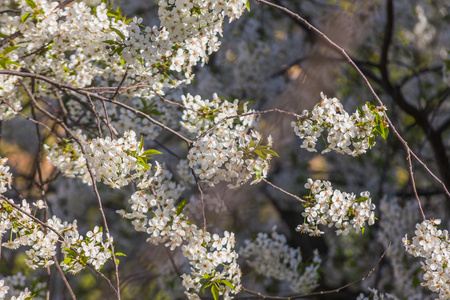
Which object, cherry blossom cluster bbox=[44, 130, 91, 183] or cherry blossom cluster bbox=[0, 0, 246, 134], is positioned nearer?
cherry blossom cluster bbox=[0, 0, 246, 134]

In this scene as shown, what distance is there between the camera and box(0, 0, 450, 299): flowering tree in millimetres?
2355

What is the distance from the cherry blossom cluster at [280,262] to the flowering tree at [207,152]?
0.05 ft

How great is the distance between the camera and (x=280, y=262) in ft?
13.6

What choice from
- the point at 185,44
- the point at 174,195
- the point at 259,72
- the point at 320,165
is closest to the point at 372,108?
the point at 185,44

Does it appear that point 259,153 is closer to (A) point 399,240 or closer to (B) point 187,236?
(B) point 187,236

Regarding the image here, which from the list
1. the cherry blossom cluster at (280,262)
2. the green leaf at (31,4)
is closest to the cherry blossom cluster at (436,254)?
the cherry blossom cluster at (280,262)

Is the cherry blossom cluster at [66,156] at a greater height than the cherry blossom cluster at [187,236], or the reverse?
the cherry blossom cluster at [66,156]

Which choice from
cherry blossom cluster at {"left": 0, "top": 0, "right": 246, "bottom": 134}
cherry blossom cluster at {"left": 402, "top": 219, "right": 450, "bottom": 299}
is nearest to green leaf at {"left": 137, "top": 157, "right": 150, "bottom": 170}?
cherry blossom cluster at {"left": 0, "top": 0, "right": 246, "bottom": 134}

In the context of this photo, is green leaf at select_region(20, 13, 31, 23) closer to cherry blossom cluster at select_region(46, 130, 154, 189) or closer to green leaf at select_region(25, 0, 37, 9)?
green leaf at select_region(25, 0, 37, 9)

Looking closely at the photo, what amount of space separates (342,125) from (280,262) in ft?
6.87

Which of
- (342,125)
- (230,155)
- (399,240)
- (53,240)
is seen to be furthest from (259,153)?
(399,240)

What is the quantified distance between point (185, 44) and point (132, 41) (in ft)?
0.91

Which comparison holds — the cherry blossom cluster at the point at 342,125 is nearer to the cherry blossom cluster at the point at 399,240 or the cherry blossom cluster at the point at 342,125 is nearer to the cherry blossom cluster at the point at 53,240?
the cherry blossom cluster at the point at 53,240

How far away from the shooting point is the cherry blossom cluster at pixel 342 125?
7.65 feet
